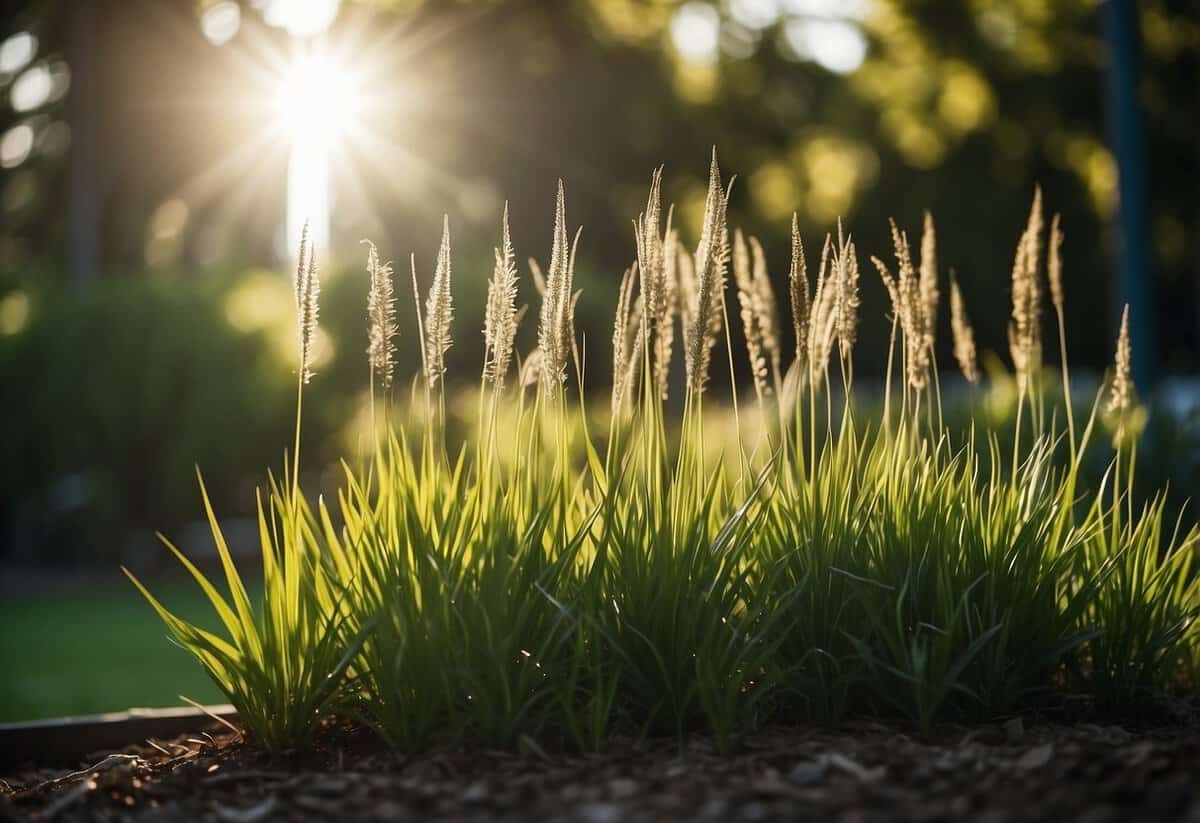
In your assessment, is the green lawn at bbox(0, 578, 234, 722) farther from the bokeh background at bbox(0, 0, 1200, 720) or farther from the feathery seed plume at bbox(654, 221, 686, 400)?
the feathery seed plume at bbox(654, 221, 686, 400)

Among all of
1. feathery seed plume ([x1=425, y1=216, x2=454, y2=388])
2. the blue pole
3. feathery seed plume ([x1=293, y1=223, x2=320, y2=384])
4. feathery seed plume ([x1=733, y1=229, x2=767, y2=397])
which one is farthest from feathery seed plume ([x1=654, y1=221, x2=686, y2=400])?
the blue pole

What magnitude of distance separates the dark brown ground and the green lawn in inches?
86.8

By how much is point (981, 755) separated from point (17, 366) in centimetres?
964

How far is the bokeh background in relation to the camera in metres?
10.0

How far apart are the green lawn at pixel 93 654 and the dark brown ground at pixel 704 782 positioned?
7.23 ft

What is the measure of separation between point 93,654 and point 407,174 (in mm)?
13279

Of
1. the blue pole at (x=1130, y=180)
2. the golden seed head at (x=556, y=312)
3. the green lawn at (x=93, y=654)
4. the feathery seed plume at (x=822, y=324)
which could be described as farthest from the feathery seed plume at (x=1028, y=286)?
the green lawn at (x=93, y=654)

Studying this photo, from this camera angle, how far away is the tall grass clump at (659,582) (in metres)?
2.58

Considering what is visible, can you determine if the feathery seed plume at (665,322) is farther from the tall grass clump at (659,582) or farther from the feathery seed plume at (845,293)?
the feathery seed plume at (845,293)

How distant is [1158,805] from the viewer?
196 centimetres

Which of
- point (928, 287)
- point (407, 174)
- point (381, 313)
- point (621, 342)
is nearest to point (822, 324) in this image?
point (928, 287)

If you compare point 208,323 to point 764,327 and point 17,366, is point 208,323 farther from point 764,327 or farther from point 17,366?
point 764,327

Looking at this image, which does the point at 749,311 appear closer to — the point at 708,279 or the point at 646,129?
the point at 708,279

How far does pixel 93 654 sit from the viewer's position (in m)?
6.71
